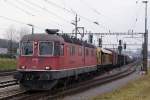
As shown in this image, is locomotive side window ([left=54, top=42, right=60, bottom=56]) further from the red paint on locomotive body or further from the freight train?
the red paint on locomotive body

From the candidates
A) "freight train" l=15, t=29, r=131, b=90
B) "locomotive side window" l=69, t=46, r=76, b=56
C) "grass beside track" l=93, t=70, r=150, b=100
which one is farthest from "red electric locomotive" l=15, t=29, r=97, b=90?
"grass beside track" l=93, t=70, r=150, b=100

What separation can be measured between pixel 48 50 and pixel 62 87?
3673mm

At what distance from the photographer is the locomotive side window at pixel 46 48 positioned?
23.8m

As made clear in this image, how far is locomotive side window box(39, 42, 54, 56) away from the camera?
937 inches

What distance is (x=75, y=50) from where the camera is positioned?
2830cm

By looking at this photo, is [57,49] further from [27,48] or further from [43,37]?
[27,48]

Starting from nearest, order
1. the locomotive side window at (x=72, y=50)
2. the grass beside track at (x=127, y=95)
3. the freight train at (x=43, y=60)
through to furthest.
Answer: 1. the grass beside track at (x=127, y=95)
2. the freight train at (x=43, y=60)
3. the locomotive side window at (x=72, y=50)

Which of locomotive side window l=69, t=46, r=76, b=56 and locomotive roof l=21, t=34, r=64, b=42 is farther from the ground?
locomotive roof l=21, t=34, r=64, b=42

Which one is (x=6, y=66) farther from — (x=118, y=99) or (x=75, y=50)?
(x=118, y=99)

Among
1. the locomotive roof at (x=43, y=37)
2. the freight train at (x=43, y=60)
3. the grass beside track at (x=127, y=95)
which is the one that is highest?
the locomotive roof at (x=43, y=37)

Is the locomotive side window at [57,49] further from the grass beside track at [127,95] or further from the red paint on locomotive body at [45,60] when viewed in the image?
the grass beside track at [127,95]

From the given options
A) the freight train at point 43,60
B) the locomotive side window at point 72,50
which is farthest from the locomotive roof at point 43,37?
the locomotive side window at point 72,50

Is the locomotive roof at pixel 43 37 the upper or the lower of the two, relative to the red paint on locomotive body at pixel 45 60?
upper

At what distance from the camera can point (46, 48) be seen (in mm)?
23922
